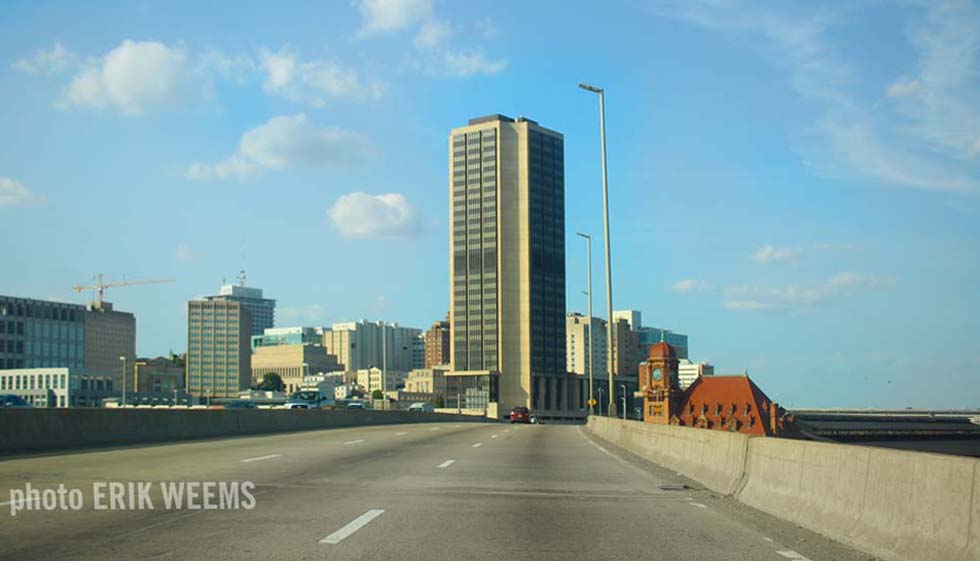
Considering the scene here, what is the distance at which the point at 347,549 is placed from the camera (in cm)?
867

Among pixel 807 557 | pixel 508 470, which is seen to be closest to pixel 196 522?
pixel 807 557

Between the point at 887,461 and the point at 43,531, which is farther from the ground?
the point at 887,461

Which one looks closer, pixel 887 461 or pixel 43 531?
pixel 887 461

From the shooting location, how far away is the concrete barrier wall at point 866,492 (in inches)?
289

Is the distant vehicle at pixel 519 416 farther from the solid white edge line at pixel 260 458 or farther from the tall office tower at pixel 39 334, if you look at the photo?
the tall office tower at pixel 39 334

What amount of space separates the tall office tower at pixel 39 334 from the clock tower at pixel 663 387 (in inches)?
4493

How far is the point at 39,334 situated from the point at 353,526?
200 metres

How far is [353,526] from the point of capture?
33.1ft

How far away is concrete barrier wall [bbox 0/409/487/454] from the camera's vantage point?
836 inches

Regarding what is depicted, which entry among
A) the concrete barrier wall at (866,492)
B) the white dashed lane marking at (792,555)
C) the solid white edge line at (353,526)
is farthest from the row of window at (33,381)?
the white dashed lane marking at (792,555)

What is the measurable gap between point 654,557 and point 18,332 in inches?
7770

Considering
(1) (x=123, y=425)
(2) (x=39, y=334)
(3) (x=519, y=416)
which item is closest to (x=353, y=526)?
(1) (x=123, y=425)

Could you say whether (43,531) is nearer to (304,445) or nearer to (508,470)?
(508,470)

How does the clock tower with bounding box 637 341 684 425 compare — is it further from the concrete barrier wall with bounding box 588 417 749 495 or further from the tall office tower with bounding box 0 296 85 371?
the tall office tower with bounding box 0 296 85 371
